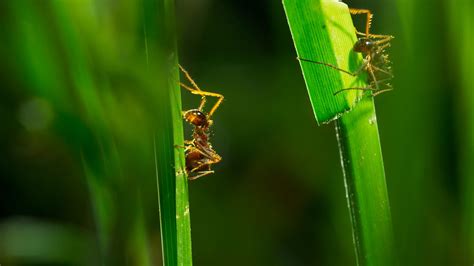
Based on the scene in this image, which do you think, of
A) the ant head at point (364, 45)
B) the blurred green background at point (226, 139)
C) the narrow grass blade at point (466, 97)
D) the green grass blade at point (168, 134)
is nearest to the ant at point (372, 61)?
the ant head at point (364, 45)

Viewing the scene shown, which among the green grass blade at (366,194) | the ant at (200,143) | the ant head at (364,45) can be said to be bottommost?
the green grass blade at (366,194)

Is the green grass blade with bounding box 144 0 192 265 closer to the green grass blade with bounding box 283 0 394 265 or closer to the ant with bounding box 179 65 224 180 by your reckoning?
the green grass blade with bounding box 283 0 394 265

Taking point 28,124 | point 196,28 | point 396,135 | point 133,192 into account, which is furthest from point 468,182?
point 196,28

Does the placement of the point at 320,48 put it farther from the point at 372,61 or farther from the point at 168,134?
the point at 372,61

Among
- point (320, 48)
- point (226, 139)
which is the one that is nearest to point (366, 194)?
point (320, 48)

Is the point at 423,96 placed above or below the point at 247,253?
above

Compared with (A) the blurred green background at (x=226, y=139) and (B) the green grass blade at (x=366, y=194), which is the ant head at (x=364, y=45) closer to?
(A) the blurred green background at (x=226, y=139)

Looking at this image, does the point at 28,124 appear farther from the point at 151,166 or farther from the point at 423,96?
the point at 423,96
